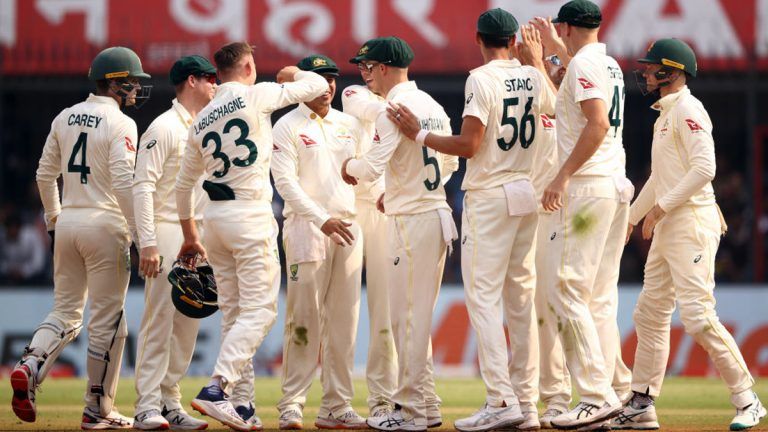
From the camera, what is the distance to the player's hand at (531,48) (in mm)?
8109

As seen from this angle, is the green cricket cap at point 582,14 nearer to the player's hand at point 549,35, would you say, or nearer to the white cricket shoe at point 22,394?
the player's hand at point 549,35

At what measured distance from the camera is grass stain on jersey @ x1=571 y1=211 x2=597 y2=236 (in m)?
7.53

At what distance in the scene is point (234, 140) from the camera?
7934 mm

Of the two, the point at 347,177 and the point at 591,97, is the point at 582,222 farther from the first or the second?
the point at 347,177

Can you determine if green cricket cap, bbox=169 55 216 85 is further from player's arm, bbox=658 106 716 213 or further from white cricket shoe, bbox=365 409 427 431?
player's arm, bbox=658 106 716 213

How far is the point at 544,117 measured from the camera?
8570mm

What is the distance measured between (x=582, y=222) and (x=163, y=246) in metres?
2.84

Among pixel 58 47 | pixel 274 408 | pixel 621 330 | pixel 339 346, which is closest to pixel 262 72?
pixel 58 47

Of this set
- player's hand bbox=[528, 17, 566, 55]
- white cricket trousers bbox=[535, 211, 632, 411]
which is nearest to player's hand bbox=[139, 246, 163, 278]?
white cricket trousers bbox=[535, 211, 632, 411]

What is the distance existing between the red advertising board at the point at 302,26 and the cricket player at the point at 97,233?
29.8 ft

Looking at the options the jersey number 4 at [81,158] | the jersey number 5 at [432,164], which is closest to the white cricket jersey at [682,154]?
the jersey number 5 at [432,164]

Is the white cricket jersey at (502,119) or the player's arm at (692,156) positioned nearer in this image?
the white cricket jersey at (502,119)

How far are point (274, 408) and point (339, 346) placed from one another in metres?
1.87

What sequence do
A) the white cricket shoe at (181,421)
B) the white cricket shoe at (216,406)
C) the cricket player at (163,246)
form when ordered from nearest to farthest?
1. the white cricket shoe at (216,406)
2. the cricket player at (163,246)
3. the white cricket shoe at (181,421)
